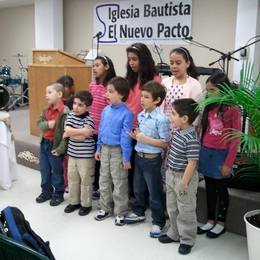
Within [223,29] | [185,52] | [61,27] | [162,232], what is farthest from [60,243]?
[61,27]

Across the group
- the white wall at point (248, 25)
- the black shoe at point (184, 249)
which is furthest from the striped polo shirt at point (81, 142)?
the white wall at point (248, 25)

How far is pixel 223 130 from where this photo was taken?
230 cm

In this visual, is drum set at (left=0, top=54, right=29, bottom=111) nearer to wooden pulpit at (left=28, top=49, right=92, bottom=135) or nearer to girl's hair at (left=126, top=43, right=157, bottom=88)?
wooden pulpit at (left=28, top=49, right=92, bottom=135)

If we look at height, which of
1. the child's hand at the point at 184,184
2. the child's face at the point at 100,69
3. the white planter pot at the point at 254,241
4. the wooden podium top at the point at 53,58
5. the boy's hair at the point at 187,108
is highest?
the wooden podium top at the point at 53,58

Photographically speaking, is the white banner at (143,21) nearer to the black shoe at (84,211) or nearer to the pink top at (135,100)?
the pink top at (135,100)

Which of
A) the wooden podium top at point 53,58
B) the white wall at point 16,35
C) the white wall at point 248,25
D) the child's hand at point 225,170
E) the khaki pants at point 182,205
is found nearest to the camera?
the khaki pants at point 182,205

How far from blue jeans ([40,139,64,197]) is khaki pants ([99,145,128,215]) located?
451 mm

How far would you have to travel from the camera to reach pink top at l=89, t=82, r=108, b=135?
2.81 metres

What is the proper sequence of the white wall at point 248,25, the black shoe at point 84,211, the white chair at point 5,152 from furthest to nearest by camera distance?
the white wall at point 248,25 → the white chair at point 5,152 → the black shoe at point 84,211

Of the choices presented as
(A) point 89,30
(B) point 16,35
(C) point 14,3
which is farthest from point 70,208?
(B) point 16,35

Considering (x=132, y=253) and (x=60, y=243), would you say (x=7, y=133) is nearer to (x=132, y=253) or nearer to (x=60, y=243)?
(x=60, y=243)

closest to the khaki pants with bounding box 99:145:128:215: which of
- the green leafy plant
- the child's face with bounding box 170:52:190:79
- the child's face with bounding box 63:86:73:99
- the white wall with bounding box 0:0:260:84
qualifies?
the child's face with bounding box 170:52:190:79

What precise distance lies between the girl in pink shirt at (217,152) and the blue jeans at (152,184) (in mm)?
288

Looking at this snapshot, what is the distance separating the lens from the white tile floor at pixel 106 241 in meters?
2.25
